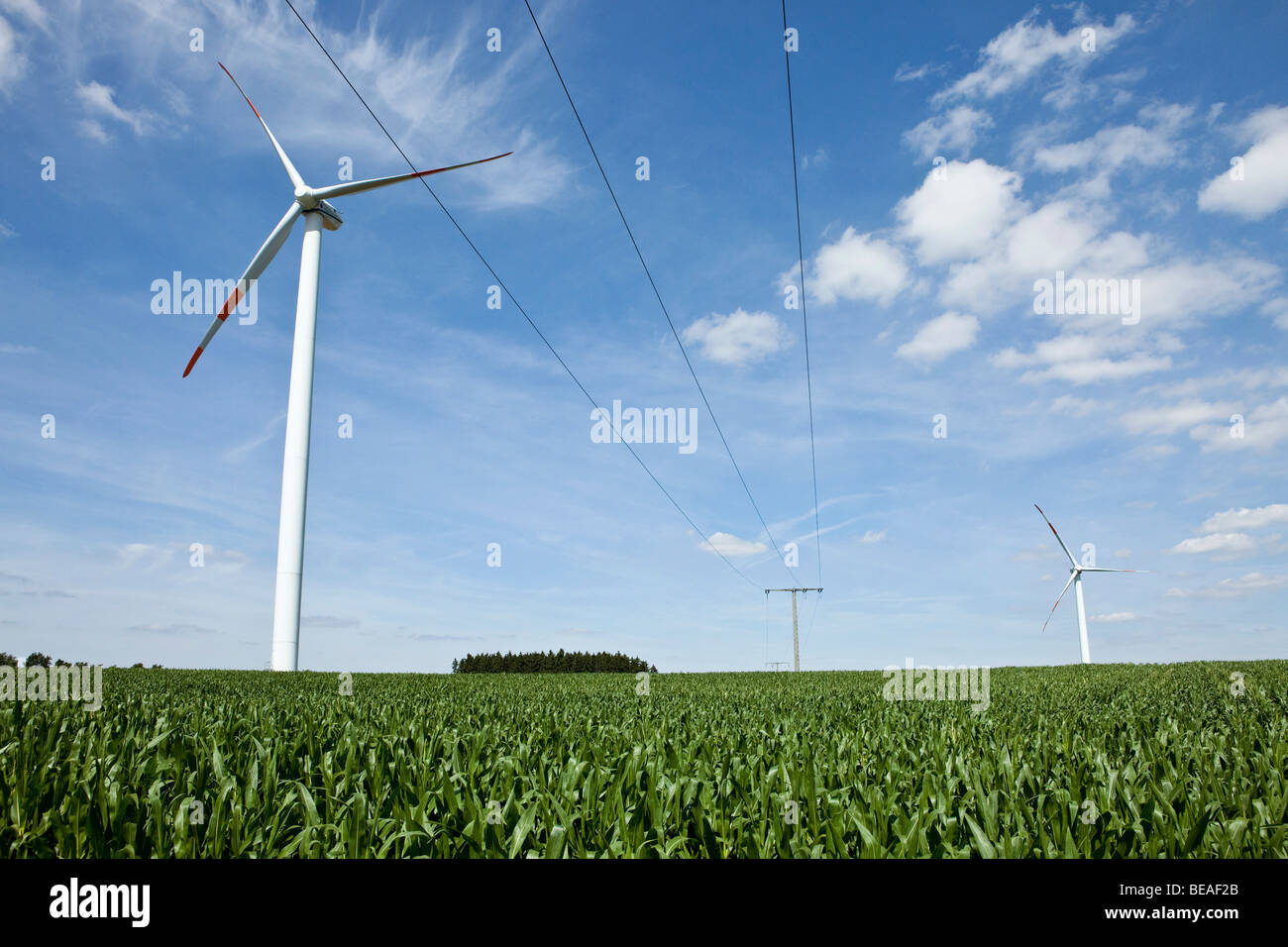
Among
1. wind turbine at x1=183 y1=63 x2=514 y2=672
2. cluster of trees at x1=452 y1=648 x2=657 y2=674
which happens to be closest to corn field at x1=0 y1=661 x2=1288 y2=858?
wind turbine at x1=183 y1=63 x2=514 y2=672

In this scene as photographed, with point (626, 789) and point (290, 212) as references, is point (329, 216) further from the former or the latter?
point (626, 789)

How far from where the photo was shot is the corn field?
9.57 feet

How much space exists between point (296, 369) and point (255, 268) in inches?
145

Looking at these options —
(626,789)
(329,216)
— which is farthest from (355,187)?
(626,789)

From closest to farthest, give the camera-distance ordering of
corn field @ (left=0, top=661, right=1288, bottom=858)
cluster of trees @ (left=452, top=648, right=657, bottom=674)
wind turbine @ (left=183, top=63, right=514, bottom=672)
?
corn field @ (left=0, top=661, right=1288, bottom=858) → wind turbine @ (left=183, top=63, right=514, bottom=672) → cluster of trees @ (left=452, top=648, right=657, bottom=674)

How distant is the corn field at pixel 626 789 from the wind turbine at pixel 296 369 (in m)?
13.9

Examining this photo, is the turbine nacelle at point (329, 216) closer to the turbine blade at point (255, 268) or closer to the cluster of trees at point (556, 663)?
the turbine blade at point (255, 268)

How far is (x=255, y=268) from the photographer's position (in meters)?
21.4

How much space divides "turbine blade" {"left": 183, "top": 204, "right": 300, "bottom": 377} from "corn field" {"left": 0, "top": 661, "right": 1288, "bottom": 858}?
17.7 meters

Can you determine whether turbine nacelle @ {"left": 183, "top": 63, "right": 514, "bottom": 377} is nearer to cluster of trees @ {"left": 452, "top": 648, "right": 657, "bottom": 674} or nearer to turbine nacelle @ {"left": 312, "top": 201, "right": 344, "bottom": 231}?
turbine nacelle @ {"left": 312, "top": 201, "right": 344, "bottom": 231}

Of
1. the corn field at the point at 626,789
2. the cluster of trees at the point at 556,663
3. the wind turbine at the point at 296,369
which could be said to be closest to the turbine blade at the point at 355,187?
the wind turbine at the point at 296,369
